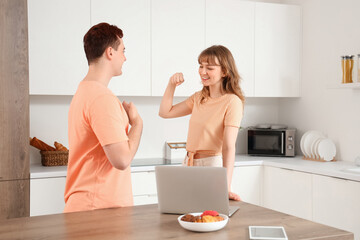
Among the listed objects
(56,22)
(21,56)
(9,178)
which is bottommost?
(9,178)

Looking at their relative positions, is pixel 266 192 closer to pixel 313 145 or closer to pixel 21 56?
pixel 313 145

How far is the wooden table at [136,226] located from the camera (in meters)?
1.54

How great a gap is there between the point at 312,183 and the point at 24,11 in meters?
2.36

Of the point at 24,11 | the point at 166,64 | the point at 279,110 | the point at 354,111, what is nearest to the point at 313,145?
the point at 354,111

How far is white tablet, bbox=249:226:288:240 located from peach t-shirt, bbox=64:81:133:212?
22.7 inches

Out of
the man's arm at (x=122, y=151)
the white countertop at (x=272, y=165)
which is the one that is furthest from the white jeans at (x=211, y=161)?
the white countertop at (x=272, y=165)

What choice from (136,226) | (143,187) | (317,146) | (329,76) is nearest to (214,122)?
(136,226)

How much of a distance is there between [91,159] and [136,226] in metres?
0.35

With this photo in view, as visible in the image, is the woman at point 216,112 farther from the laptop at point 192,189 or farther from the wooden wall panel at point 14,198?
the wooden wall panel at point 14,198

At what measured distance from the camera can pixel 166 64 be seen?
382 cm

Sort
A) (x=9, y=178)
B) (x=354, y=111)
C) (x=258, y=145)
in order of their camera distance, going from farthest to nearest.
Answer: (x=258, y=145) < (x=354, y=111) < (x=9, y=178)

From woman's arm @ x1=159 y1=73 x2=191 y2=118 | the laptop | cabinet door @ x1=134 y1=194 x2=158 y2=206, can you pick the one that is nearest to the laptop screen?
the laptop

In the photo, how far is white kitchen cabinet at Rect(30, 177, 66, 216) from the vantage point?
319 centimetres

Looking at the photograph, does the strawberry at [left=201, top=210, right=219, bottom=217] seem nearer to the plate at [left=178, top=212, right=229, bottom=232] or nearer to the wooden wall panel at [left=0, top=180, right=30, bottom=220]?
the plate at [left=178, top=212, right=229, bottom=232]
